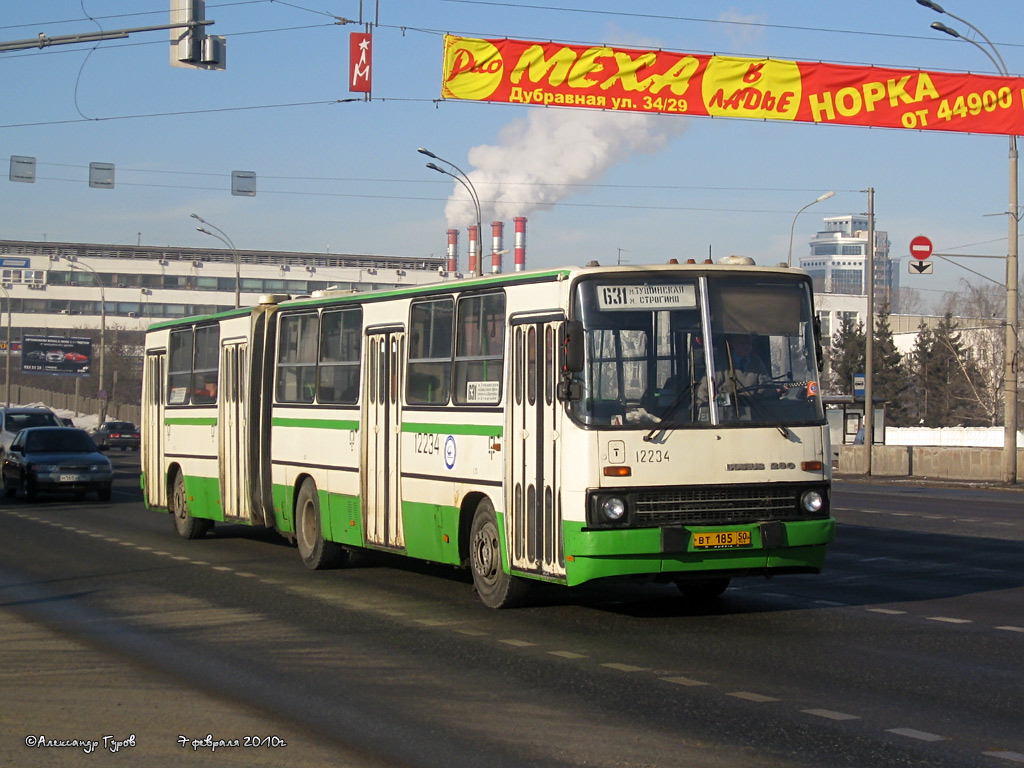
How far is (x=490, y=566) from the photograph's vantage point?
12.8 m

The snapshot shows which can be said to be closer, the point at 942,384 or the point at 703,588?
the point at 703,588

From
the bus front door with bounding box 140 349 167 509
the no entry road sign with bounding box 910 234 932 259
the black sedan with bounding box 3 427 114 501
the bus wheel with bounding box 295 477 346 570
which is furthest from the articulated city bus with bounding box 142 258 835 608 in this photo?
the no entry road sign with bounding box 910 234 932 259

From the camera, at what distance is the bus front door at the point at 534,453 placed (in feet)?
38.3

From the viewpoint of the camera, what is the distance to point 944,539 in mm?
19484

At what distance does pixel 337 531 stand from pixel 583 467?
5254mm

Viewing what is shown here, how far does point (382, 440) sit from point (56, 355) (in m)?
98.0

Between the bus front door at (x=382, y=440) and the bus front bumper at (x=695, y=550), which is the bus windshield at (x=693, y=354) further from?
the bus front door at (x=382, y=440)

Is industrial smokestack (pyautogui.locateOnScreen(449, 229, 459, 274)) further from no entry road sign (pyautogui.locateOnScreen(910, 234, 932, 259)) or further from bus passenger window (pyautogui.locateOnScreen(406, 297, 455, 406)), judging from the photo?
bus passenger window (pyautogui.locateOnScreen(406, 297, 455, 406))

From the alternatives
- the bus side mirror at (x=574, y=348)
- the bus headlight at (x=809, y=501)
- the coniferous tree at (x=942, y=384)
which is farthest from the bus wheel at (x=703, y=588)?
the coniferous tree at (x=942, y=384)

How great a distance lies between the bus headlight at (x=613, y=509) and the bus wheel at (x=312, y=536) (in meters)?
5.73

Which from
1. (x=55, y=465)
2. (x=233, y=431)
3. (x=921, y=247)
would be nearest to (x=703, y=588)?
(x=233, y=431)

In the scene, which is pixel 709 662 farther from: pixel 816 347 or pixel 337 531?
pixel 337 531

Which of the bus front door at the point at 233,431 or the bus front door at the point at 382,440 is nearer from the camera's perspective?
the bus front door at the point at 382,440

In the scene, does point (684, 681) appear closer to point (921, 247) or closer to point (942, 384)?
point (921, 247)
